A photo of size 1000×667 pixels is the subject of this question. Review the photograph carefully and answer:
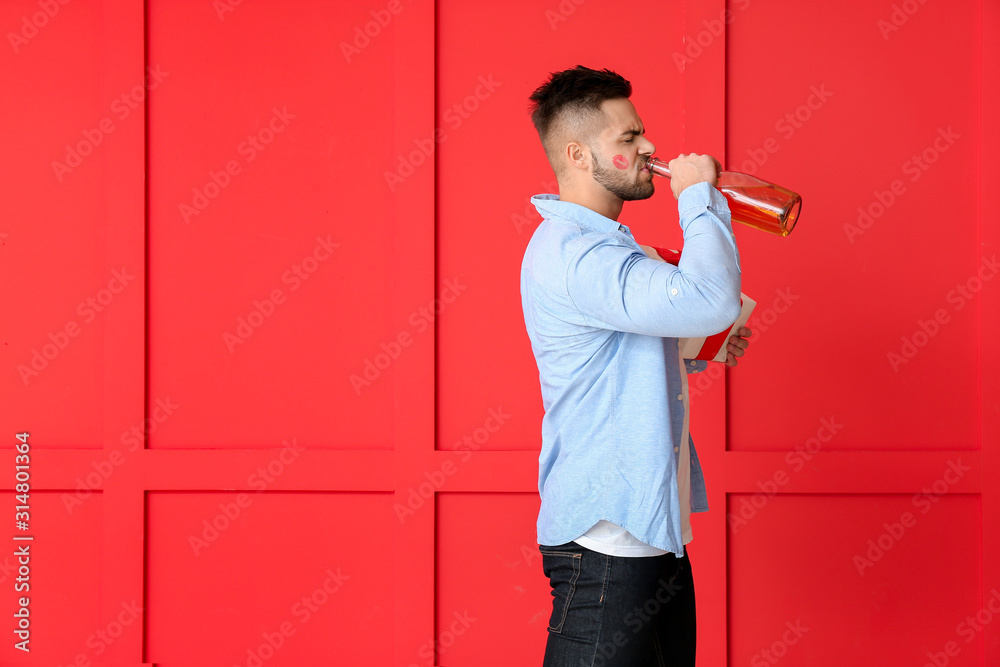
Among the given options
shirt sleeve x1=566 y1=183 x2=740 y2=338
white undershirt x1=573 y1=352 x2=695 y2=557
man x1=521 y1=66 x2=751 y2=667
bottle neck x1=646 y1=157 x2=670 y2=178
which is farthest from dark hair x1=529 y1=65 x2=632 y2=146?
white undershirt x1=573 y1=352 x2=695 y2=557

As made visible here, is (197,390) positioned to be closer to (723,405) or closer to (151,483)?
(151,483)

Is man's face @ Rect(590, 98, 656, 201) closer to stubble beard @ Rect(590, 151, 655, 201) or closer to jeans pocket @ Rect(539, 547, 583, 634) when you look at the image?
stubble beard @ Rect(590, 151, 655, 201)

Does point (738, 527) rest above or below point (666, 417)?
below

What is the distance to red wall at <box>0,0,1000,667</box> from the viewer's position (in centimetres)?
221

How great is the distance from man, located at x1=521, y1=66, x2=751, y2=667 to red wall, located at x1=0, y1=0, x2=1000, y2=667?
88cm

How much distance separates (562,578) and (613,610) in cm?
10

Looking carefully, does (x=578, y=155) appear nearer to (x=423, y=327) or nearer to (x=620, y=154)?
(x=620, y=154)

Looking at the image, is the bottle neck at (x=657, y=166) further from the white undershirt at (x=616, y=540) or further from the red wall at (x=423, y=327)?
the red wall at (x=423, y=327)

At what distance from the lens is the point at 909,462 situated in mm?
2184

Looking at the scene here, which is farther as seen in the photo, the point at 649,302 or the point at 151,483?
the point at 151,483

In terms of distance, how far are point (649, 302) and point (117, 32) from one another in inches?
74.4

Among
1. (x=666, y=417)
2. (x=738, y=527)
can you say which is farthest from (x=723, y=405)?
(x=666, y=417)

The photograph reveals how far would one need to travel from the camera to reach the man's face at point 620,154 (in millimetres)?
1365

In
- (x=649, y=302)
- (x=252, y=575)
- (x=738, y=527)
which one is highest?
(x=649, y=302)
